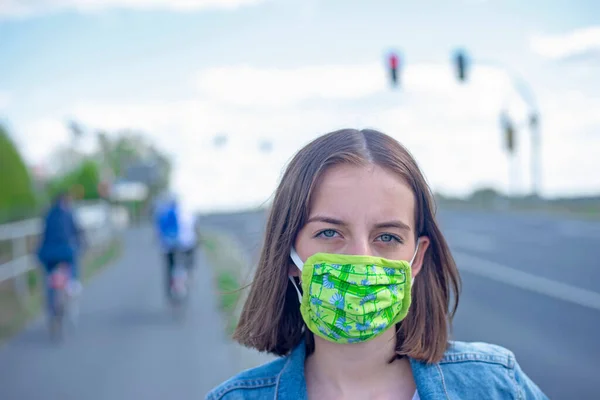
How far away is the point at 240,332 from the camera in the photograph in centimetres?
249

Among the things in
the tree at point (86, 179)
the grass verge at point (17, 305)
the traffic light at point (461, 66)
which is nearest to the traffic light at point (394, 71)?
the traffic light at point (461, 66)

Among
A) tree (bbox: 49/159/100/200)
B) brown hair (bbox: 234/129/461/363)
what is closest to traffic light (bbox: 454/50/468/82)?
brown hair (bbox: 234/129/461/363)

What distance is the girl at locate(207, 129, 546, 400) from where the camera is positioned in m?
2.18

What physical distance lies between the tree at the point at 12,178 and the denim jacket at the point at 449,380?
73.9 feet

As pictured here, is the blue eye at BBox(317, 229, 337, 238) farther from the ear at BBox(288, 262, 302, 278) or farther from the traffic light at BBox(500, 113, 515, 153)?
the traffic light at BBox(500, 113, 515, 153)

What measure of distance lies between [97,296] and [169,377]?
6.28m

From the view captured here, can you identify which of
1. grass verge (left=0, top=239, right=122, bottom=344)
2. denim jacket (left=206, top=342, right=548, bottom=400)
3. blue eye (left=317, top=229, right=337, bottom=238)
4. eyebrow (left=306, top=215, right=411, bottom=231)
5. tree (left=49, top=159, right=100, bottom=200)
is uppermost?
eyebrow (left=306, top=215, right=411, bottom=231)

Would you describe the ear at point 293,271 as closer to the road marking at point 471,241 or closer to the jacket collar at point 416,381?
the jacket collar at point 416,381

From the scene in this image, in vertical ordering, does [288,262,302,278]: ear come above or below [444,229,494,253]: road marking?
above

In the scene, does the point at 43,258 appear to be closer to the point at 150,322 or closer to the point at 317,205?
the point at 150,322

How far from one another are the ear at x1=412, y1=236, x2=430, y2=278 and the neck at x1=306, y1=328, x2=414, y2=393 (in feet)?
0.72

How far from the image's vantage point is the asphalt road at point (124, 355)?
699 cm

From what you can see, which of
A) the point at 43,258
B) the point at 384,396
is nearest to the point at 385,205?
the point at 384,396

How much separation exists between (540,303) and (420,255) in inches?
363
